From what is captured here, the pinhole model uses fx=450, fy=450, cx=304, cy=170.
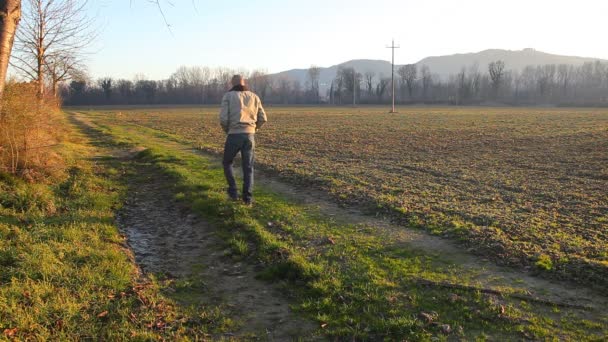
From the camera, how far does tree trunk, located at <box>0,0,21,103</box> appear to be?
15.8ft

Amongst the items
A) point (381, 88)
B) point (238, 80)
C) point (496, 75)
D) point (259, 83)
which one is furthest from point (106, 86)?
point (238, 80)

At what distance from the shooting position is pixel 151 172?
1321 cm

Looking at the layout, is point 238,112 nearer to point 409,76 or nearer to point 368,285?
point 368,285

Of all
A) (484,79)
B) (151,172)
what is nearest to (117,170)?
(151,172)

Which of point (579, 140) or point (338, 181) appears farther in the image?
point (579, 140)

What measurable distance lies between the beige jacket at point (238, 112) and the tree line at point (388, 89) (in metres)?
120

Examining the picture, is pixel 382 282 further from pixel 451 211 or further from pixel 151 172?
pixel 151 172

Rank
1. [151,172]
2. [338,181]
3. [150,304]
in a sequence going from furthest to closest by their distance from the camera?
1. [151,172]
2. [338,181]
3. [150,304]

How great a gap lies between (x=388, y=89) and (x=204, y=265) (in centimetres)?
14929

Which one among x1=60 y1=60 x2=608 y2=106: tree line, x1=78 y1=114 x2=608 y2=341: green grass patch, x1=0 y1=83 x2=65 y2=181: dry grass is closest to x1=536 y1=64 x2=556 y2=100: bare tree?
x1=60 y1=60 x2=608 y2=106: tree line

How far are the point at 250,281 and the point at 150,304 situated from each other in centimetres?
120

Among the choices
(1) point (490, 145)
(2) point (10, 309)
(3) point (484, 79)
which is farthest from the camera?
(3) point (484, 79)

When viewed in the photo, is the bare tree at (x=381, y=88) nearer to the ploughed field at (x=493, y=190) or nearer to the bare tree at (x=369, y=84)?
the bare tree at (x=369, y=84)

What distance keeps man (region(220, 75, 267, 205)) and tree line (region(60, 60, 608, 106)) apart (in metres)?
120
